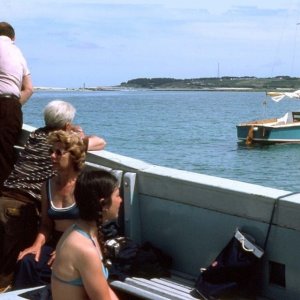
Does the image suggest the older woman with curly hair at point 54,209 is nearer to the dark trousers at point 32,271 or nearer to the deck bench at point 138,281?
the dark trousers at point 32,271

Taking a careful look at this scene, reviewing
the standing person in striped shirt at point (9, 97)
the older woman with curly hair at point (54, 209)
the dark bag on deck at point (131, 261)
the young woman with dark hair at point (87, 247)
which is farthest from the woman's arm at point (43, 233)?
the young woman with dark hair at point (87, 247)

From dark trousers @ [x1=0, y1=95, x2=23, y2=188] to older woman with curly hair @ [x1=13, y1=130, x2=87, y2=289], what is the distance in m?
1.13

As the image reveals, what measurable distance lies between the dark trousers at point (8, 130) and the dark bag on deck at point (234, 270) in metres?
2.38

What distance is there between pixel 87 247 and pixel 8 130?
3.06 metres

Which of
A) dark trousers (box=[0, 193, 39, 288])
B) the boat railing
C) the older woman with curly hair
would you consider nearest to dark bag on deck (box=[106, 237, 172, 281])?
the boat railing

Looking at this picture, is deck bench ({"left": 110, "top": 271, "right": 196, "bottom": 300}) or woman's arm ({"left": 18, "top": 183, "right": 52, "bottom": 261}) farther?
woman's arm ({"left": 18, "top": 183, "right": 52, "bottom": 261})

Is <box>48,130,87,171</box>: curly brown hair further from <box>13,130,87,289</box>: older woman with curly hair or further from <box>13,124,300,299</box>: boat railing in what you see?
<box>13,124,300,299</box>: boat railing

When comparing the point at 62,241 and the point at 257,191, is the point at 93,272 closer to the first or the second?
the point at 62,241

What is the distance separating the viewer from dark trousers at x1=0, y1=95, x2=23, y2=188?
253 inches

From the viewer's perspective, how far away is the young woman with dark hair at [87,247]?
3650 mm

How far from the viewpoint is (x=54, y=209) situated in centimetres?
522

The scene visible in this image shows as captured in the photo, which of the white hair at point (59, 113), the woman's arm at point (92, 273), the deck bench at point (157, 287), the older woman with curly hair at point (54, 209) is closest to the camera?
the woman's arm at point (92, 273)

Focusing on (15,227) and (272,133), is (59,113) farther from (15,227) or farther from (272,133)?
(272,133)

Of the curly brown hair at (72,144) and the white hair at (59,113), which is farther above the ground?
the white hair at (59,113)
